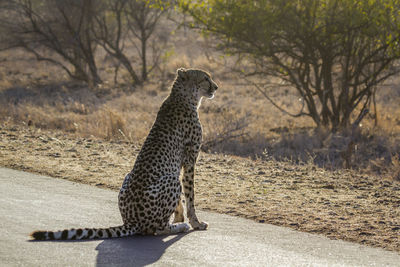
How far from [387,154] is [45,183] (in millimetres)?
8006

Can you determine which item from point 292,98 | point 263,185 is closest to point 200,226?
point 263,185

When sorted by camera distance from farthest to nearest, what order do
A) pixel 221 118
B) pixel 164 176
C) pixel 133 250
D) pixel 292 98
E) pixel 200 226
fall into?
pixel 292 98 < pixel 221 118 < pixel 200 226 < pixel 164 176 < pixel 133 250

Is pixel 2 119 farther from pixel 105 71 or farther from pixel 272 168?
pixel 105 71

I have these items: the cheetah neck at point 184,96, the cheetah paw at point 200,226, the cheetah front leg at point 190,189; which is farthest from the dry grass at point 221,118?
the cheetah paw at point 200,226

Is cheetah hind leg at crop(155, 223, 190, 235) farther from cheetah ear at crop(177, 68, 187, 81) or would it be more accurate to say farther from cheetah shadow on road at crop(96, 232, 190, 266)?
cheetah ear at crop(177, 68, 187, 81)

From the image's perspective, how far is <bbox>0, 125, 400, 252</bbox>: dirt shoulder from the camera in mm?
5891

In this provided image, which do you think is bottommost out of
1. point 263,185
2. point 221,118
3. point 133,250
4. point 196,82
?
point 133,250

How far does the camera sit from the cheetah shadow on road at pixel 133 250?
4.39 meters

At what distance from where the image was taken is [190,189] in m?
5.72

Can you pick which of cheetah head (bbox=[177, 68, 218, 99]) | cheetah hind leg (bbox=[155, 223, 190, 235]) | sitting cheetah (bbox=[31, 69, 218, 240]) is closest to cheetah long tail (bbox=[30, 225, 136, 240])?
sitting cheetah (bbox=[31, 69, 218, 240])

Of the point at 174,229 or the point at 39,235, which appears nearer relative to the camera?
the point at 39,235

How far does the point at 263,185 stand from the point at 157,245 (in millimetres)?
2964

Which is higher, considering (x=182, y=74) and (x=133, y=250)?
(x=182, y=74)

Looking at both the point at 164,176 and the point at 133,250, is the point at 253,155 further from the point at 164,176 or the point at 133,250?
the point at 133,250
